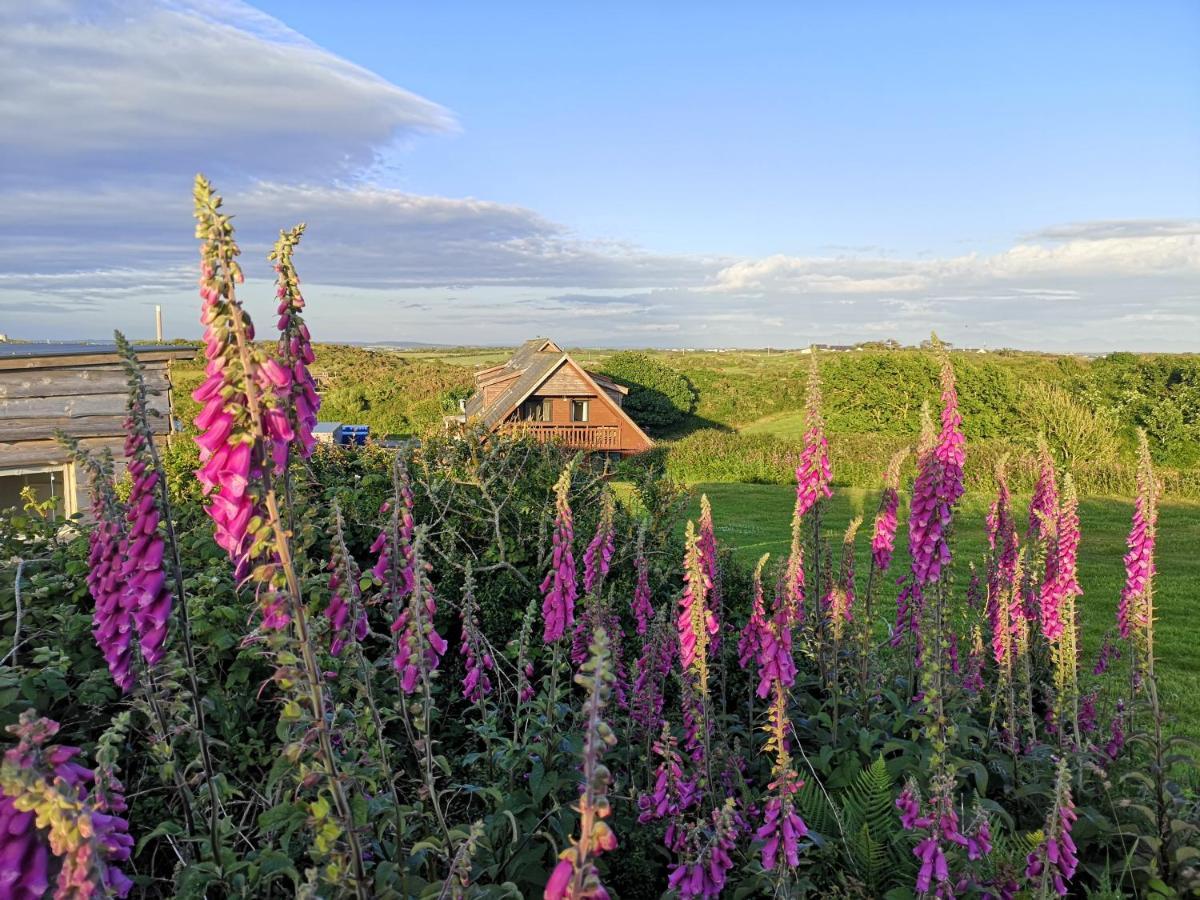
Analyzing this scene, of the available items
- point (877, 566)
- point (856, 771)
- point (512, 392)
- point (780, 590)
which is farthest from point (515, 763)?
→ point (512, 392)

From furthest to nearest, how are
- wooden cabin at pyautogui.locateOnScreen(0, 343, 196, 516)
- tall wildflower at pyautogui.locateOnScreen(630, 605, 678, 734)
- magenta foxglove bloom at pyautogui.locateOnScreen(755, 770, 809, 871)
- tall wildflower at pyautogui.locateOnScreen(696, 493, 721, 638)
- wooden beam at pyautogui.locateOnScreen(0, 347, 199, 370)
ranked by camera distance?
wooden cabin at pyautogui.locateOnScreen(0, 343, 196, 516), wooden beam at pyautogui.locateOnScreen(0, 347, 199, 370), tall wildflower at pyautogui.locateOnScreen(696, 493, 721, 638), tall wildflower at pyautogui.locateOnScreen(630, 605, 678, 734), magenta foxglove bloom at pyautogui.locateOnScreen(755, 770, 809, 871)

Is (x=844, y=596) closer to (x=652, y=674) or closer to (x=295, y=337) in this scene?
(x=652, y=674)

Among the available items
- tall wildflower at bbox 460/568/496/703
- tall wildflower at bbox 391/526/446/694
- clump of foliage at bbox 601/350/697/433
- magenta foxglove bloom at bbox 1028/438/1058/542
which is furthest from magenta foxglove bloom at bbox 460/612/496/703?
clump of foliage at bbox 601/350/697/433

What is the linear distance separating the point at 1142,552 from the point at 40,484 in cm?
1592

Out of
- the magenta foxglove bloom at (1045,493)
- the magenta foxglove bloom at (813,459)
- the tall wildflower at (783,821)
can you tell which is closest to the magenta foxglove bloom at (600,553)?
the magenta foxglove bloom at (813,459)

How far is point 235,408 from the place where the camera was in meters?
2.02

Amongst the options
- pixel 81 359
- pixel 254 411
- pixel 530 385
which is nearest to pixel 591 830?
pixel 254 411

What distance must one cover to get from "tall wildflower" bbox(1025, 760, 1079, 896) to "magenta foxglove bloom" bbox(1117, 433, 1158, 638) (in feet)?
7.63

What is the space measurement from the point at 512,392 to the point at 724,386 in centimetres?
4415

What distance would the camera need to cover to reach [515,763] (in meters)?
3.97

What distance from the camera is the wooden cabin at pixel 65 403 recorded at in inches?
432

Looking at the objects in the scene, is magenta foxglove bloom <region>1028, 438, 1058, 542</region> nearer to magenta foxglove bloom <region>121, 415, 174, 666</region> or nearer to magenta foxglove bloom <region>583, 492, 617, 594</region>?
magenta foxglove bloom <region>583, 492, 617, 594</region>

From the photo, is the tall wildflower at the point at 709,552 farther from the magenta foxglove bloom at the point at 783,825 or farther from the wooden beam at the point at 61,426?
the wooden beam at the point at 61,426

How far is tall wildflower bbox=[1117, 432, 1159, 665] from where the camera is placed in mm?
4961
